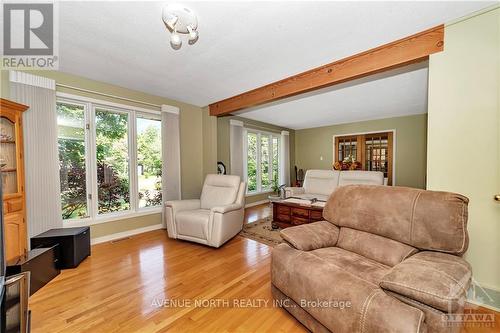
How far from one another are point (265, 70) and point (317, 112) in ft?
8.73

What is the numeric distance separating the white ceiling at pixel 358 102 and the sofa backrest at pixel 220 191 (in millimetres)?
1877

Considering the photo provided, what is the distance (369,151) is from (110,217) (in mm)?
6402

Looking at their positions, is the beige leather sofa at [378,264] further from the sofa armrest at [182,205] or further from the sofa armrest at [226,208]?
the sofa armrest at [182,205]

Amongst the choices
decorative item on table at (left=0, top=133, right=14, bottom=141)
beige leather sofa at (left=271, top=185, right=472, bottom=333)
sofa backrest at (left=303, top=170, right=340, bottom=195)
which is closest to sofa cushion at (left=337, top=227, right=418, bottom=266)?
beige leather sofa at (left=271, top=185, right=472, bottom=333)

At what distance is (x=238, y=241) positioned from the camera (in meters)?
3.06

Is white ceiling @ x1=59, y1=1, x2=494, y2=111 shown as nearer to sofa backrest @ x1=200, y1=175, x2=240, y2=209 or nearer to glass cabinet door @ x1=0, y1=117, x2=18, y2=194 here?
glass cabinet door @ x1=0, y1=117, x2=18, y2=194

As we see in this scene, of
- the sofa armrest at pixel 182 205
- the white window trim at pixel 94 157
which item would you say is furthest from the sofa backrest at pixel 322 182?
the white window trim at pixel 94 157

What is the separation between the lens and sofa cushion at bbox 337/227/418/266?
57.2 inches

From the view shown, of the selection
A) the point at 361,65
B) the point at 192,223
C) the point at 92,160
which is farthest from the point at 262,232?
the point at 92,160

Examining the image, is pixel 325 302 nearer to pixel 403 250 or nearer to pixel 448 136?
pixel 403 250

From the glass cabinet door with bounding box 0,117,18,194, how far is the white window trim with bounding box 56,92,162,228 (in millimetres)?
734

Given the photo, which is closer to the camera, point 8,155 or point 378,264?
point 378,264

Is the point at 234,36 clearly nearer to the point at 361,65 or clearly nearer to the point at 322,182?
the point at 361,65

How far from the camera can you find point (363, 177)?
417 centimetres
